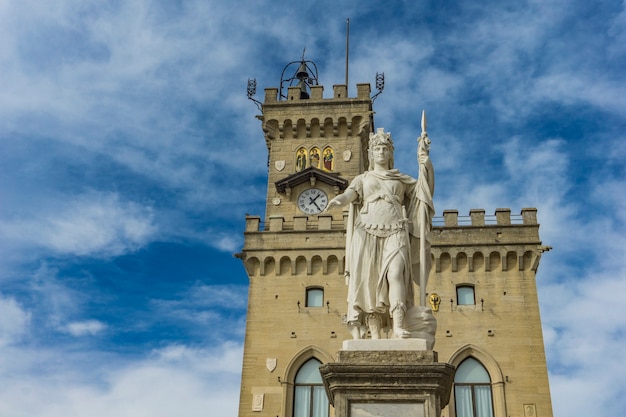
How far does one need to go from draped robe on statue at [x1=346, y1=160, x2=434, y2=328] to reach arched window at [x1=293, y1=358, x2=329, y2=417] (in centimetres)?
2183

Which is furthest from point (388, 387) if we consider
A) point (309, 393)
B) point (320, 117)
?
point (320, 117)

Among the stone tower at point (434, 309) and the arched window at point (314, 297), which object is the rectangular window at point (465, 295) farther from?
the arched window at point (314, 297)

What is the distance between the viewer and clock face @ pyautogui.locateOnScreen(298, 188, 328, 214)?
120 ft

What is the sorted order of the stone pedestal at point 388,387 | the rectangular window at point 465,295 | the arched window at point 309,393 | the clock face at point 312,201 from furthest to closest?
the clock face at point 312,201, the rectangular window at point 465,295, the arched window at point 309,393, the stone pedestal at point 388,387

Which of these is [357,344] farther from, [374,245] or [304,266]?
[304,266]

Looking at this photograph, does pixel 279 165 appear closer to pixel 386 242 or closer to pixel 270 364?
pixel 270 364

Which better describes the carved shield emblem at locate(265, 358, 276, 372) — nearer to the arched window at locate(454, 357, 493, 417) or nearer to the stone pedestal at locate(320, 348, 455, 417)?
the arched window at locate(454, 357, 493, 417)

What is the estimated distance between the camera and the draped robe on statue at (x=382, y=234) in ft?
29.3

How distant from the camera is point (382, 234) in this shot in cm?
918

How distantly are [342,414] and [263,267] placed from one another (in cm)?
2579

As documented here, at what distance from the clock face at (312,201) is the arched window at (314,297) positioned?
512 centimetres

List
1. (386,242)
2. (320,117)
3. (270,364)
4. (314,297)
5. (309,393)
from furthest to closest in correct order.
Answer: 1. (320,117)
2. (314,297)
3. (270,364)
4. (309,393)
5. (386,242)

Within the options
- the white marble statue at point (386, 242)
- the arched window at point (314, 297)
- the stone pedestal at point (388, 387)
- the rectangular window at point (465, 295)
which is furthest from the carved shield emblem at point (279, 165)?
the stone pedestal at point (388, 387)

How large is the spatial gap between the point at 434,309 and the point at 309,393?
22.2 feet
